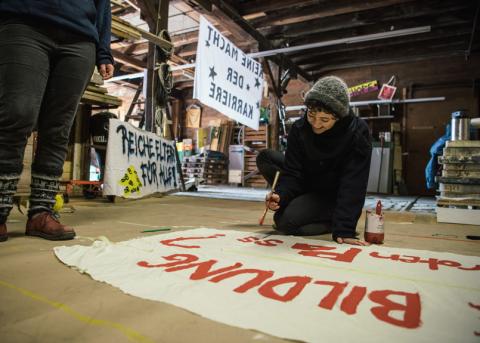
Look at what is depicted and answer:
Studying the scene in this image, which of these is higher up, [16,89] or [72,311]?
[16,89]

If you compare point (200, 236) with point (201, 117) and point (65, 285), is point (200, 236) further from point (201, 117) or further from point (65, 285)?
point (201, 117)

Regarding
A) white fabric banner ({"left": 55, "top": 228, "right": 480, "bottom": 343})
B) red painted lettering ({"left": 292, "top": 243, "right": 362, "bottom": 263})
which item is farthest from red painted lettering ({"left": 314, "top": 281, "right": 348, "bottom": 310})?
red painted lettering ({"left": 292, "top": 243, "right": 362, "bottom": 263})

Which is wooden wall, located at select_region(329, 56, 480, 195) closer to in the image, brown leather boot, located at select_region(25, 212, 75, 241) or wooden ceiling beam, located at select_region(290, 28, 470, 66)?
wooden ceiling beam, located at select_region(290, 28, 470, 66)

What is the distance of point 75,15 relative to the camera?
1312mm

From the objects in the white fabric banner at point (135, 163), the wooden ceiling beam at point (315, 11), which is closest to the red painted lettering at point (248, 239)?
the white fabric banner at point (135, 163)

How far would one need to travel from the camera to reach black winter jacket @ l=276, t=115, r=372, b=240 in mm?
1483

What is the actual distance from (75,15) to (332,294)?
4.46 ft

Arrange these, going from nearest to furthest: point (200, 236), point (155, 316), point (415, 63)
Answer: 1. point (155, 316)
2. point (200, 236)
3. point (415, 63)

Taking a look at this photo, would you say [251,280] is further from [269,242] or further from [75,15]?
[75,15]

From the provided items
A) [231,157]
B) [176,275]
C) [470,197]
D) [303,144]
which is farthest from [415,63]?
[176,275]

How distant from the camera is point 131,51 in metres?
7.62

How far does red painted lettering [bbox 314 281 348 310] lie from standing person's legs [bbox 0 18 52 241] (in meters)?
1.18

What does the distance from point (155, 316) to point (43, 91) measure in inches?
42.0

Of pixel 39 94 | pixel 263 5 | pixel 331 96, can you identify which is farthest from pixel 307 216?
pixel 263 5
